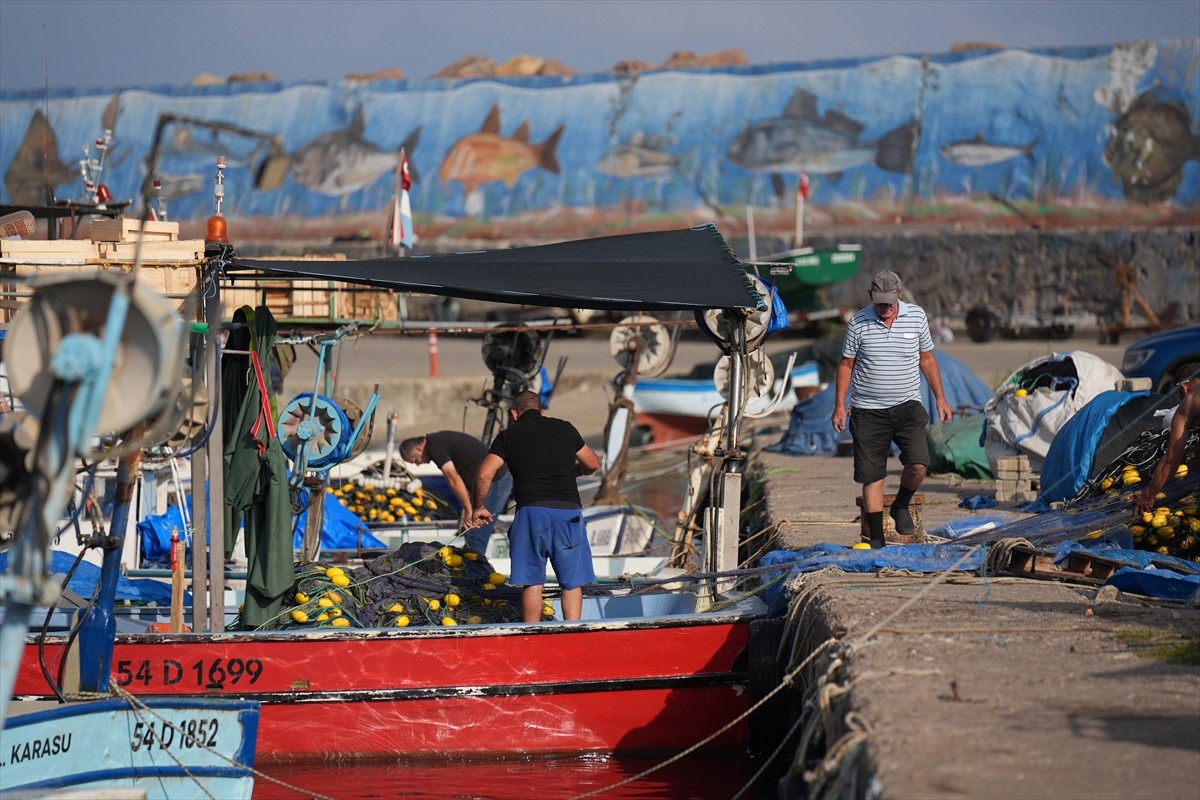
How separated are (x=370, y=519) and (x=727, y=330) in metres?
5.96

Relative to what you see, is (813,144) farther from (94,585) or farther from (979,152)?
(94,585)

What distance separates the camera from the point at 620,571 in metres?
11.9

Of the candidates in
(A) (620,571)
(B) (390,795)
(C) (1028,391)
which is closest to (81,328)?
(B) (390,795)

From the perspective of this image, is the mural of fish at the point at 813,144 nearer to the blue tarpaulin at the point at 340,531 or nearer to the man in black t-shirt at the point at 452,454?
the man in black t-shirt at the point at 452,454

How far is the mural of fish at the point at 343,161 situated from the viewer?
48.3 metres

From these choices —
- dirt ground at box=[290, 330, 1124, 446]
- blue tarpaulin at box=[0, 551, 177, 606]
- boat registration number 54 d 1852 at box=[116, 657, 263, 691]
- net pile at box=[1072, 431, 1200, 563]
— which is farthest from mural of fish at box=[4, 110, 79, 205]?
net pile at box=[1072, 431, 1200, 563]

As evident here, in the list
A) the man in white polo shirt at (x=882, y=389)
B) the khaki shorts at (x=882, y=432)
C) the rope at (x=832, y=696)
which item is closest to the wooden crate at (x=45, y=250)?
the rope at (x=832, y=696)

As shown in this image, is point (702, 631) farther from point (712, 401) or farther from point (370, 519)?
point (712, 401)

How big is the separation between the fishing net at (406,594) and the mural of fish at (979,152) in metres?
35.8

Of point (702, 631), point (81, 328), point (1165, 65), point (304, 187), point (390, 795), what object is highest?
point (1165, 65)

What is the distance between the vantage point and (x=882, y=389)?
8750 mm

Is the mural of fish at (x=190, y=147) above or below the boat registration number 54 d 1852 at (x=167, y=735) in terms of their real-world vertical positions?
above

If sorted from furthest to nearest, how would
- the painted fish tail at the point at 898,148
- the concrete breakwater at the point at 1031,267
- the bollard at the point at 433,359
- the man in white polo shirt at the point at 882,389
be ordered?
the painted fish tail at the point at 898,148 < the concrete breakwater at the point at 1031,267 < the bollard at the point at 433,359 < the man in white polo shirt at the point at 882,389

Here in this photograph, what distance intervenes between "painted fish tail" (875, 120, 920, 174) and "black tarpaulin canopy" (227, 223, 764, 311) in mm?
35530
